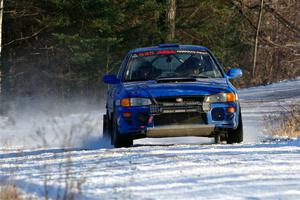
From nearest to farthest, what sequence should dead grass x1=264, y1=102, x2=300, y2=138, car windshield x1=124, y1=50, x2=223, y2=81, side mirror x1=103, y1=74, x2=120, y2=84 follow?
car windshield x1=124, y1=50, x2=223, y2=81
side mirror x1=103, y1=74, x2=120, y2=84
dead grass x1=264, y1=102, x2=300, y2=138

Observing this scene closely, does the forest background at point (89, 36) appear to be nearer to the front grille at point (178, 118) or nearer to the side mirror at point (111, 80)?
the side mirror at point (111, 80)

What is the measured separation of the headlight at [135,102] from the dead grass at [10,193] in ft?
14.2

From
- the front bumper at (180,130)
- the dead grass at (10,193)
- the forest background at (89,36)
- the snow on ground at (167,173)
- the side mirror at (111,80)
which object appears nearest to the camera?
the dead grass at (10,193)

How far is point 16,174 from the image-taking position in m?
7.49

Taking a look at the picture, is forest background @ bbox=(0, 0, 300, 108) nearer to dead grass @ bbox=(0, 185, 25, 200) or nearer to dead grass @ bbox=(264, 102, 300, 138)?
dead grass @ bbox=(264, 102, 300, 138)

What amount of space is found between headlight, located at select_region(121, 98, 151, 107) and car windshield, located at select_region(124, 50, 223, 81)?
3.59 feet

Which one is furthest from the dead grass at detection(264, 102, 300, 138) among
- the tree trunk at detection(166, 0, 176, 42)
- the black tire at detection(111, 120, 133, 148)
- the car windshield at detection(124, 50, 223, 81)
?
the tree trunk at detection(166, 0, 176, 42)

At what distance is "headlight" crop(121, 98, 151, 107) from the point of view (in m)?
10.5

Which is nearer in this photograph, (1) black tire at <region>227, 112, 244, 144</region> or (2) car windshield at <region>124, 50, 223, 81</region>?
(1) black tire at <region>227, 112, 244, 144</region>

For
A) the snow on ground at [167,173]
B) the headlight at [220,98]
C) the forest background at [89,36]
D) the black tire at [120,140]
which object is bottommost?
the snow on ground at [167,173]

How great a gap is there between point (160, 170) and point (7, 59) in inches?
1315

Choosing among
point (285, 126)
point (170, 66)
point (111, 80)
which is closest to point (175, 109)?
point (170, 66)

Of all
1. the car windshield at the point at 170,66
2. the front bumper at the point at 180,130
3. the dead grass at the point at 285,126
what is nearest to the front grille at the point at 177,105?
the front bumper at the point at 180,130

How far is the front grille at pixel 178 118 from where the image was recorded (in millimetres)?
10461
